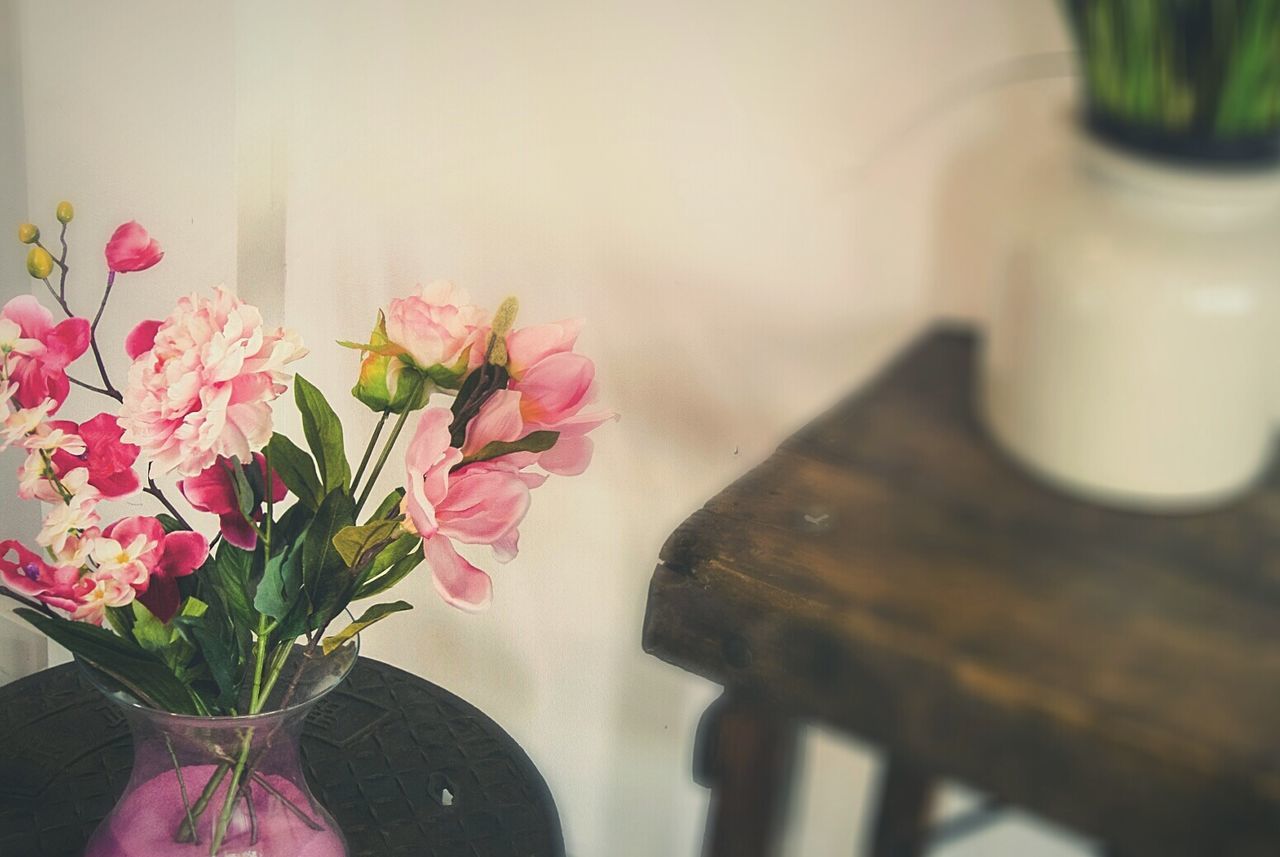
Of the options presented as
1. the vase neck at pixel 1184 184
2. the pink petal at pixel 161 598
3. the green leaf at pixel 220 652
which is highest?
the vase neck at pixel 1184 184

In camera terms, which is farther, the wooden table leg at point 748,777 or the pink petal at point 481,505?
the pink petal at point 481,505

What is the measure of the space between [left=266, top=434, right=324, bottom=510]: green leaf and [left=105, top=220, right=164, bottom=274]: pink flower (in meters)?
0.14

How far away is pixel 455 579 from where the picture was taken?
2.49 ft

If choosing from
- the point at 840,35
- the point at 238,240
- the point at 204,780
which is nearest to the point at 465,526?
the point at 204,780

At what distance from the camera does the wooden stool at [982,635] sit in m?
0.47

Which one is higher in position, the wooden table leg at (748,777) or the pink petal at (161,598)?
the wooden table leg at (748,777)

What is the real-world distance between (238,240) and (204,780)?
60 cm

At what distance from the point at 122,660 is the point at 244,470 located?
0.14 metres

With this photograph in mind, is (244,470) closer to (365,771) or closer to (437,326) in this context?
(437,326)

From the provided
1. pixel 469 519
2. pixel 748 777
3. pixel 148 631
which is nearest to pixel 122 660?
pixel 148 631

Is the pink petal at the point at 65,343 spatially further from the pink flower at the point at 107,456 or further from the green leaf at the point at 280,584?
the green leaf at the point at 280,584

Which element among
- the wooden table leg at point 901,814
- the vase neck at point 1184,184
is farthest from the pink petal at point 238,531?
the vase neck at point 1184,184

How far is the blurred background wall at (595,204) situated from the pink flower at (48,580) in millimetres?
450

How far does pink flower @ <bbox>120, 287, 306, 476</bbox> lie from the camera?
2.31ft
